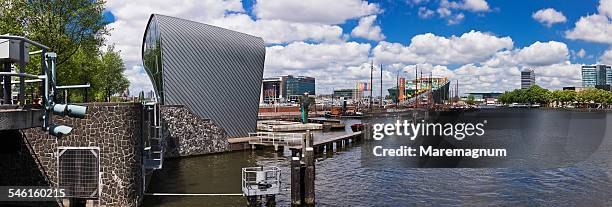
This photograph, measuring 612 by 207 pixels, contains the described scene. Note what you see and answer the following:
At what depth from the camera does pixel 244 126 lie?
41.9 meters

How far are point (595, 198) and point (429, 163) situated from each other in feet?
44.9

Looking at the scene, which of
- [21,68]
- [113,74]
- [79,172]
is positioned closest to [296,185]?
[79,172]

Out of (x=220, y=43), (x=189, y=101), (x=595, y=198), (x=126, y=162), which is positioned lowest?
(x=595, y=198)

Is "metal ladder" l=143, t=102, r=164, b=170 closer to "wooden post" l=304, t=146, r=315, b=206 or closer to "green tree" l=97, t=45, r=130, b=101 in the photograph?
"wooden post" l=304, t=146, r=315, b=206

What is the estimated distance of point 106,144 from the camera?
1747cm

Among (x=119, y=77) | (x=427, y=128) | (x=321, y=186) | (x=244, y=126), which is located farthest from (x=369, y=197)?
(x=119, y=77)

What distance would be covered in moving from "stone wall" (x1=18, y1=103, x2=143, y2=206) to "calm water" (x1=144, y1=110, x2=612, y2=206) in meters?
2.65

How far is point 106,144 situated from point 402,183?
1642 centimetres

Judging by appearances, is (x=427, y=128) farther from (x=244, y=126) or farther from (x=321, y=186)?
(x=321, y=186)

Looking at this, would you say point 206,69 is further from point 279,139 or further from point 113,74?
point 113,74

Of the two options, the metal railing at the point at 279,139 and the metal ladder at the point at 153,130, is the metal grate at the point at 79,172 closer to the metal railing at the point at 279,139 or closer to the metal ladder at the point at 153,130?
the metal ladder at the point at 153,130

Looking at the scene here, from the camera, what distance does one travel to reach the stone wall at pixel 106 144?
17500 millimetres

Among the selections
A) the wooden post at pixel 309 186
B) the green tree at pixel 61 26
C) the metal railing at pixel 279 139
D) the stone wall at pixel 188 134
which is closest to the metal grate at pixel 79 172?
the wooden post at pixel 309 186

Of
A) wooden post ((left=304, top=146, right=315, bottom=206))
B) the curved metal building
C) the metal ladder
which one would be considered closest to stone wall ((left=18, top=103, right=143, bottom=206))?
the metal ladder
